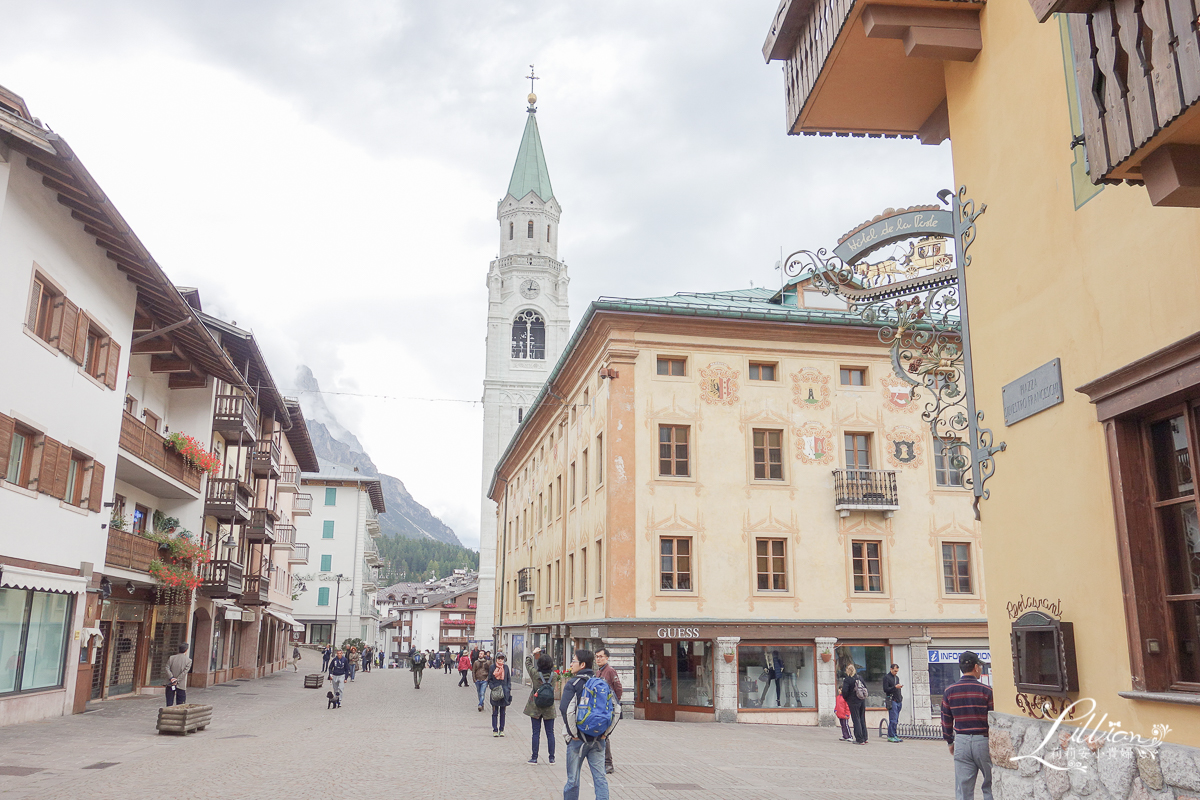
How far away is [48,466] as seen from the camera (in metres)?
19.3

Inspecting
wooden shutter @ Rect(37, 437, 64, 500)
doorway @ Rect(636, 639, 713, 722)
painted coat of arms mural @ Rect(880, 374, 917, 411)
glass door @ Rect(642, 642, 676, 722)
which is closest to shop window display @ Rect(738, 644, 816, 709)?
doorway @ Rect(636, 639, 713, 722)

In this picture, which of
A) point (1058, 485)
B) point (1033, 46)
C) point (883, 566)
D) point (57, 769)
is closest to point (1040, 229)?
point (1033, 46)

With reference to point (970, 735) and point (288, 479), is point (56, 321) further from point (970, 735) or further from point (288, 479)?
point (288, 479)

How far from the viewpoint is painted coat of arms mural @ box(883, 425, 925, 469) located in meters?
29.5

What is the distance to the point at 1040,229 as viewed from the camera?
23.7 ft

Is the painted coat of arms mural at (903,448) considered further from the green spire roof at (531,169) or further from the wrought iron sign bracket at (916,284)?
the green spire roof at (531,169)

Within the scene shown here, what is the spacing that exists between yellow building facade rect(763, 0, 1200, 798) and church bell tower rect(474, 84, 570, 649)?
8172cm

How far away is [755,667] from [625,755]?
10.6m

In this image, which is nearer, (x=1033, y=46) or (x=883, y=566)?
(x=1033, y=46)

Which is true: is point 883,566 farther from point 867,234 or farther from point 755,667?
point 867,234

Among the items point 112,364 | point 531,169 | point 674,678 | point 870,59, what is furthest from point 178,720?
point 531,169

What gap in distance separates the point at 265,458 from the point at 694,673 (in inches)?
937

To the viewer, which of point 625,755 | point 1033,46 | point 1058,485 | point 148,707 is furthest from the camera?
point 148,707

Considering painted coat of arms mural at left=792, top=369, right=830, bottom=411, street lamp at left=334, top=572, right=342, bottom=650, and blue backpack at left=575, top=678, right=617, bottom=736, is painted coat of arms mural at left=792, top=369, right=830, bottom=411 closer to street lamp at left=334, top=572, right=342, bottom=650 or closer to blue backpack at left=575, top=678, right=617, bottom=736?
blue backpack at left=575, top=678, right=617, bottom=736
